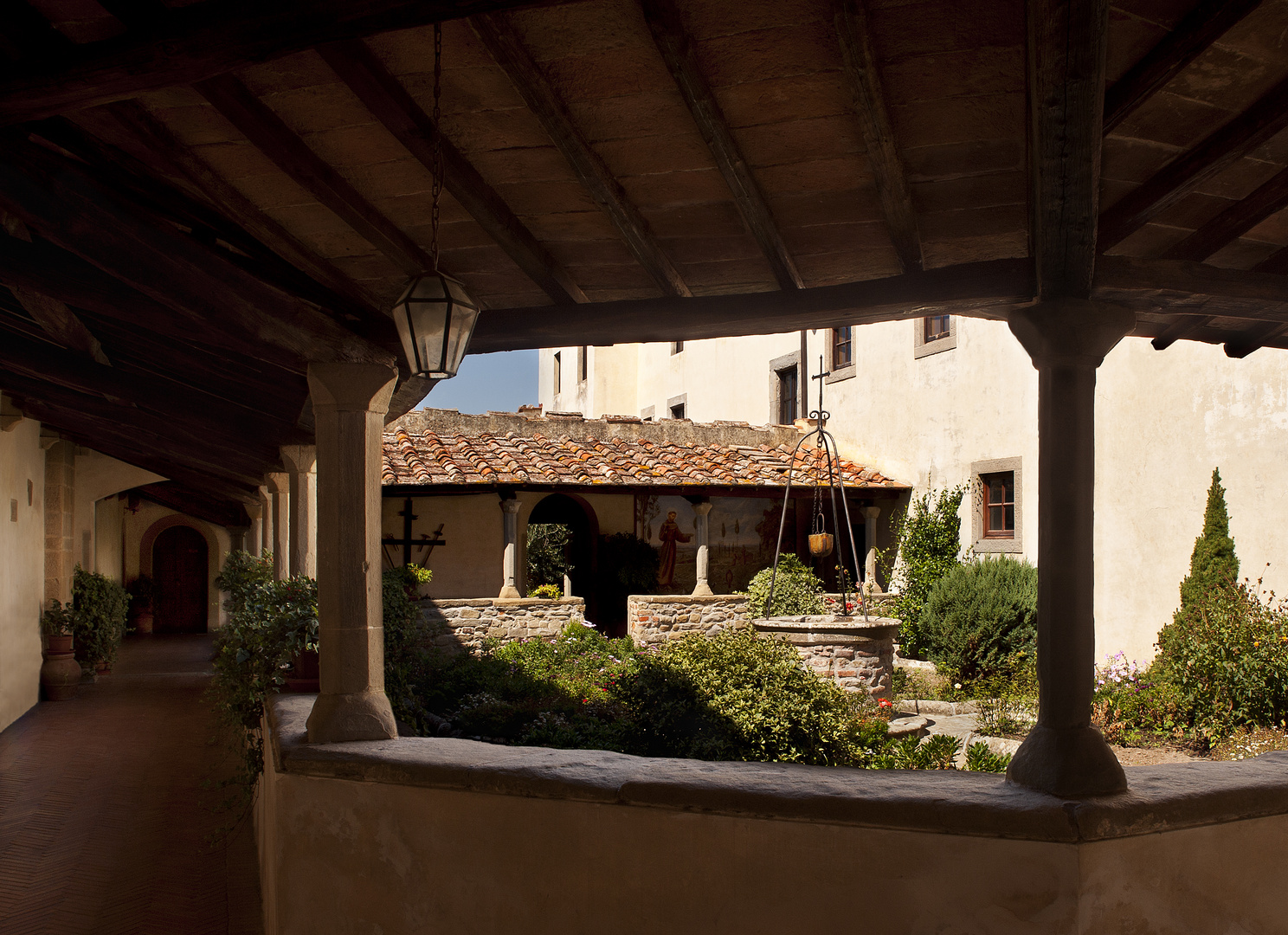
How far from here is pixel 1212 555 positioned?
9.04 m

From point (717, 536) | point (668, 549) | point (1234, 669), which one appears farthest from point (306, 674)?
point (717, 536)

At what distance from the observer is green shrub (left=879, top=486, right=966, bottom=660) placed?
12.5 m

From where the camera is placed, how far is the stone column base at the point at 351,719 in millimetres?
3602

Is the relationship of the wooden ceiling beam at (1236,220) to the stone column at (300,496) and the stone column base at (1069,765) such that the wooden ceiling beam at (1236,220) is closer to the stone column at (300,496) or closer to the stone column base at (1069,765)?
the stone column base at (1069,765)

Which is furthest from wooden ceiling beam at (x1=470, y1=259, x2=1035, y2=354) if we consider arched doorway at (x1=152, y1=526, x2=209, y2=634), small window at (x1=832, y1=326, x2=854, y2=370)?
arched doorway at (x1=152, y1=526, x2=209, y2=634)

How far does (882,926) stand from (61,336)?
4.87m

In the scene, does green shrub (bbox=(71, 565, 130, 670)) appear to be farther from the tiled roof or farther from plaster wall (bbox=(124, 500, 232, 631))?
plaster wall (bbox=(124, 500, 232, 631))

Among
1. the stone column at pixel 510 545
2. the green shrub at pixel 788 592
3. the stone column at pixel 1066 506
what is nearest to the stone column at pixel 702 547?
the green shrub at pixel 788 592

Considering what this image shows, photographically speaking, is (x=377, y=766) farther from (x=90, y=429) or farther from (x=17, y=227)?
(x=90, y=429)

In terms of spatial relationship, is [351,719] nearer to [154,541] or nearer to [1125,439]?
[1125,439]

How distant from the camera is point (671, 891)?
285 cm

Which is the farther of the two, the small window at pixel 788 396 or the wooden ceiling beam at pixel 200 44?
the small window at pixel 788 396

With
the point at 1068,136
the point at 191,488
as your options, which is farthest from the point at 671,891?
the point at 191,488

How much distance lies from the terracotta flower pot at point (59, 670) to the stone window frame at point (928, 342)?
11084 millimetres
